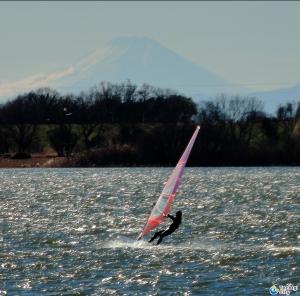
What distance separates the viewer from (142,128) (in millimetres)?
116438

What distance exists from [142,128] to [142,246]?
87.1 meters

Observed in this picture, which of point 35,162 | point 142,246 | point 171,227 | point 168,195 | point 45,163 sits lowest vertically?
point 142,246

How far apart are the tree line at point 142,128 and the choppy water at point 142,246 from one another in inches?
1951

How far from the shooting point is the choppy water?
75.2ft

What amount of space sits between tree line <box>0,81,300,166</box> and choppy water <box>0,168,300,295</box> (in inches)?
1951

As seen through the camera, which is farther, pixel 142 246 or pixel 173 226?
pixel 142 246

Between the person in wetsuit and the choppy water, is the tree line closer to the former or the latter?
the choppy water

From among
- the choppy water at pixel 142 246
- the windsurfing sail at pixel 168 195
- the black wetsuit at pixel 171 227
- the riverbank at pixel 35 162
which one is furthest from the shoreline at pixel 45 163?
the black wetsuit at pixel 171 227

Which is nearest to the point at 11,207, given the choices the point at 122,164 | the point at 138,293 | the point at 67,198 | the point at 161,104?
the point at 67,198

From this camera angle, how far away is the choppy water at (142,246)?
75.2 feet

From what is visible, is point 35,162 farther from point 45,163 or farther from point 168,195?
point 168,195

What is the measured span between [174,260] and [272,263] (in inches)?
93.2

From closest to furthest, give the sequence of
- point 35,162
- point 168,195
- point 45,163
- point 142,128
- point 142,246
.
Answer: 1. point 168,195
2. point 142,246
3. point 35,162
4. point 45,163
5. point 142,128

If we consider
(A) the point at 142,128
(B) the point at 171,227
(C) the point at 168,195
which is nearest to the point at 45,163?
(A) the point at 142,128
